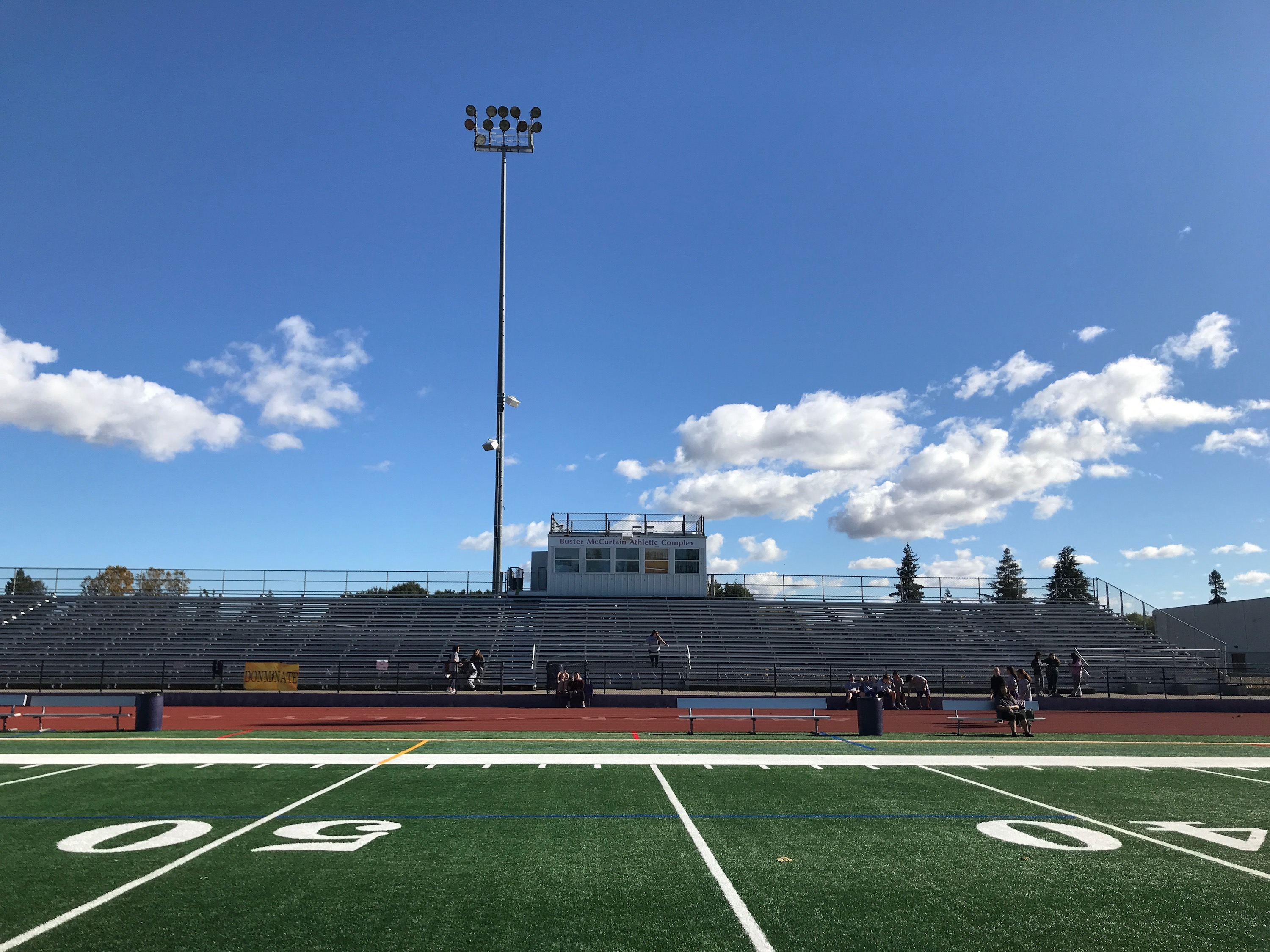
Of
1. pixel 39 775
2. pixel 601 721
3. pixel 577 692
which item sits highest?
pixel 39 775

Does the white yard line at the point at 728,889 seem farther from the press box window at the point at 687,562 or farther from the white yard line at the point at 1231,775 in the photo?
the press box window at the point at 687,562

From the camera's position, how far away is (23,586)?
41.2 m

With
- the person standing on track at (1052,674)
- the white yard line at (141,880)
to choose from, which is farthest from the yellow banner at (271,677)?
the person standing on track at (1052,674)

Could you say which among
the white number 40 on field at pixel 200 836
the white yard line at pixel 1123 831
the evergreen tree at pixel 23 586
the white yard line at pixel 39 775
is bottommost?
the white yard line at pixel 39 775

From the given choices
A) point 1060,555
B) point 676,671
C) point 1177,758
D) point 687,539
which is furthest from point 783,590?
point 1060,555

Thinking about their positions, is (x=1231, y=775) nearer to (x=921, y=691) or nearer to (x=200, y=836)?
(x=200, y=836)

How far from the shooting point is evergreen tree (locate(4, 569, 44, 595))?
3844 cm

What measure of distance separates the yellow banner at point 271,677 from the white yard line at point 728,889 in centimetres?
2170

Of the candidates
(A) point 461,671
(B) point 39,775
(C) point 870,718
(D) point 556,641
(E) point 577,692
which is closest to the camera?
(B) point 39,775

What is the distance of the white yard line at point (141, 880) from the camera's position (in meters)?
5.27

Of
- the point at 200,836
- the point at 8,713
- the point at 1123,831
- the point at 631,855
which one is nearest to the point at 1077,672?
the point at 1123,831

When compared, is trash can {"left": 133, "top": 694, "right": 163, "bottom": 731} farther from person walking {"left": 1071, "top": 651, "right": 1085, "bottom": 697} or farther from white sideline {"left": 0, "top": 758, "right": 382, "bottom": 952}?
person walking {"left": 1071, "top": 651, "right": 1085, "bottom": 697}

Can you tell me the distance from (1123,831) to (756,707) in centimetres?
1230

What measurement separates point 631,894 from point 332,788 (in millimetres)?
5796
